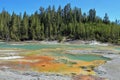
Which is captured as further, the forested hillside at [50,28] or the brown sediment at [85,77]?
the forested hillside at [50,28]

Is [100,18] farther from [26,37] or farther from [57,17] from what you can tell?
[26,37]

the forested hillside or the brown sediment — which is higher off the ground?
the forested hillside

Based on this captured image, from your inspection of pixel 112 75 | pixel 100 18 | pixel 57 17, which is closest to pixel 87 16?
pixel 100 18

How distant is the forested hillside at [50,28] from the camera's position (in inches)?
5896

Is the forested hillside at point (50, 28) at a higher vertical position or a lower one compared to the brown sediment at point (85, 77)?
higher

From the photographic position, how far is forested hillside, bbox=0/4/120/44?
150 m

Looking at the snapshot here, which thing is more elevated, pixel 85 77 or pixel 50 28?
pixel 50 28

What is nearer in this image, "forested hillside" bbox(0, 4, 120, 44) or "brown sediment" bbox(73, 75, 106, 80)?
"brown sediment" bbox(73, 75, 106, 80)

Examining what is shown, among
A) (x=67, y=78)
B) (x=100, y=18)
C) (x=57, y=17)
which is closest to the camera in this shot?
(x=67, y=78)

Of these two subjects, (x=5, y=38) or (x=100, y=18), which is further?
(x=100, y=18)

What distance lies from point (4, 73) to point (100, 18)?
153 meters

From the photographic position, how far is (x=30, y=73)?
38.4m

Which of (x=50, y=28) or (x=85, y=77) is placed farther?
(x=50, y=28)

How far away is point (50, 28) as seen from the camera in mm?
157500
